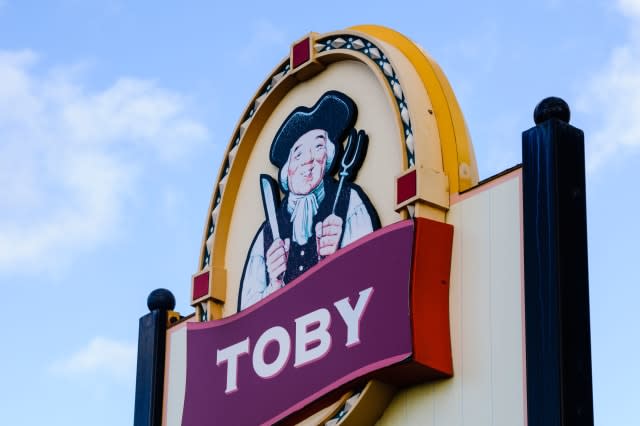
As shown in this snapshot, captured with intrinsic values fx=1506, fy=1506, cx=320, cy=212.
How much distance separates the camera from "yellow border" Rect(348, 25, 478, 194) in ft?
38.6

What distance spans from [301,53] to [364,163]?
170cm

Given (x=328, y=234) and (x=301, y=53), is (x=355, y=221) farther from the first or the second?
(x=301, y=53)

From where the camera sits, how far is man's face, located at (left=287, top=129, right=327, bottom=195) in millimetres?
12992

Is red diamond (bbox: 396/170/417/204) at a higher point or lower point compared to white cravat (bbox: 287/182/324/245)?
lower

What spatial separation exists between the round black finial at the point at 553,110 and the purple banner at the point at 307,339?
1.32 meters

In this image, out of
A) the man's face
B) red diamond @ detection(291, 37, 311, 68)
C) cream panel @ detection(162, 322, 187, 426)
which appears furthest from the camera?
cream panel @ detection(162, 322, 187, 426)

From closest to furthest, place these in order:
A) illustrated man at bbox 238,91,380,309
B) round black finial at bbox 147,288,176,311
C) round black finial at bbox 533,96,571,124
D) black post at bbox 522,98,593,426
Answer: black post at bbox 522,98,593,426
round black finial at bbox 533,96,571,124
illustrated man at bbox 238,91,380,309
round black finial at bbox 147,288,176,311

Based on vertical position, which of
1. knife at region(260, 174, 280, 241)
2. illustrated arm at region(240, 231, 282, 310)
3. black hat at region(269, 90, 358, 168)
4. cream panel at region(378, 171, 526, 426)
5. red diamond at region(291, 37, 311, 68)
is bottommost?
cream panel at region(378, 171, 526, 426)

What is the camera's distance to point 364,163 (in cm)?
1252

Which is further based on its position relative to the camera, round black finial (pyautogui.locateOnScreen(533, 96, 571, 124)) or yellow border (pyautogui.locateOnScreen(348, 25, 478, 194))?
yellow border (pyautogui.locateOnScreen(348, 25, 478, 194))

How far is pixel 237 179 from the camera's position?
14.3 m

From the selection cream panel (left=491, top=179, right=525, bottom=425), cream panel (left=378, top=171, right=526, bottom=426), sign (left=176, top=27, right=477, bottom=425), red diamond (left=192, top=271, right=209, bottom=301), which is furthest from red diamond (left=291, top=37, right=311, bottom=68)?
cream panel (left=491, top=179, right=525, bottom=425)

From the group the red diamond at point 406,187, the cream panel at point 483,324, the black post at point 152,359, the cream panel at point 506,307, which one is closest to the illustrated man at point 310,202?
the red diamond at point 406,187

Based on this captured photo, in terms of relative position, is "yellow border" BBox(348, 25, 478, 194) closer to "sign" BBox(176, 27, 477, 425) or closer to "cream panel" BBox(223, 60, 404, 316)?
"sign" BBox(176, 27, 477, 425)
